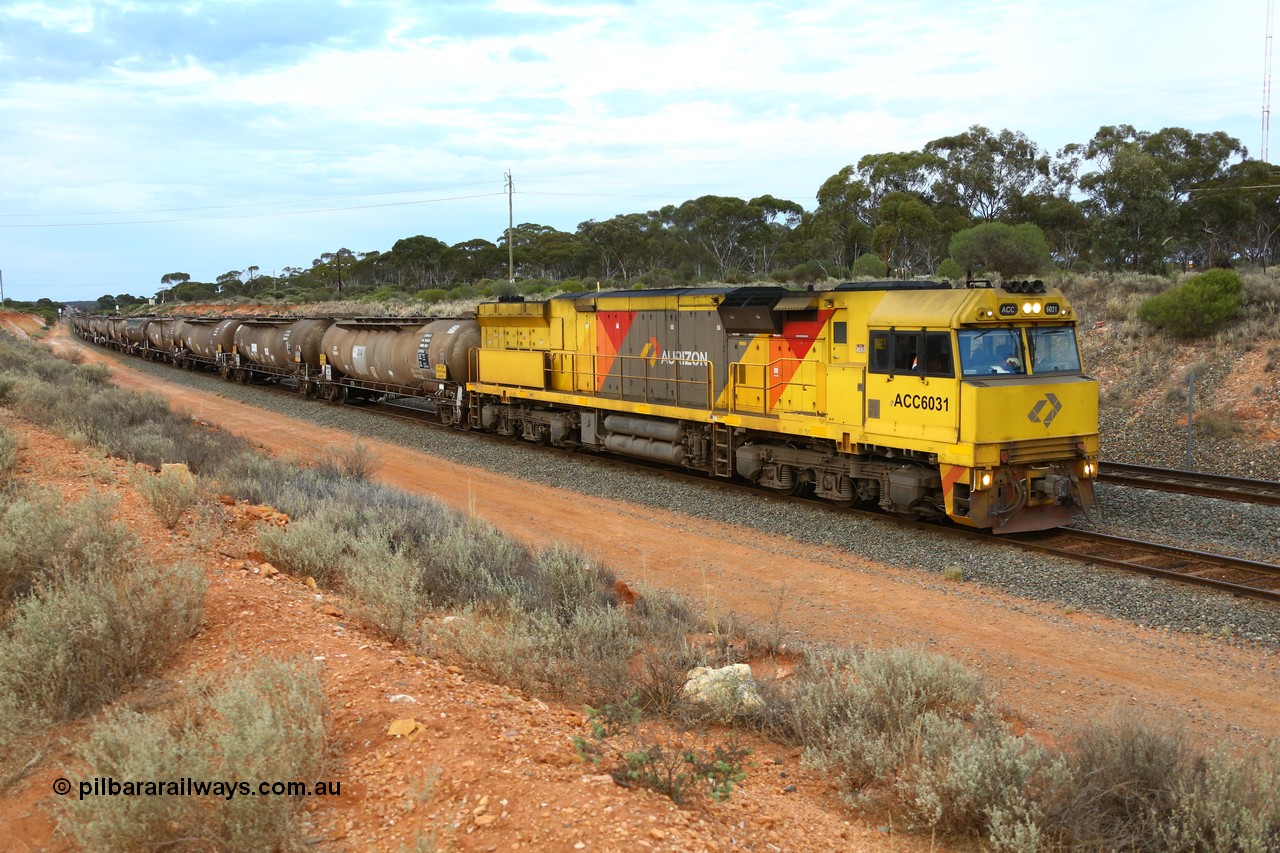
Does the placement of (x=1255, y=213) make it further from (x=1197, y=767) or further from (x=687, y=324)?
(x=1197, y=767)

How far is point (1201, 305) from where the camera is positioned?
73.5 ft

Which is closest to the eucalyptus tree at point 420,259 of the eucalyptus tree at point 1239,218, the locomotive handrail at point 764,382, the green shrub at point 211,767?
the eucalyptus tree at point 1239,218

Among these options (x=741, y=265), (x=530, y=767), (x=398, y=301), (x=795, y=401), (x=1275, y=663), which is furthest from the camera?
(x=398, y=301)

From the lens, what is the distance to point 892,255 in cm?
A: 4319

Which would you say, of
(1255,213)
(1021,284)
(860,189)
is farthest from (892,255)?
(1021,284)

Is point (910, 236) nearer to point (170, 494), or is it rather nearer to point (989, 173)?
point (989, 173)

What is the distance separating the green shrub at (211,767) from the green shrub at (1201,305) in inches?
948

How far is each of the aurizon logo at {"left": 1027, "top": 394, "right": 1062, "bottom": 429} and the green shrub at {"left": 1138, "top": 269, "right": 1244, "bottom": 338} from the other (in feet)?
45.7

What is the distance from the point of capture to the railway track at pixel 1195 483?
13859 millimetres

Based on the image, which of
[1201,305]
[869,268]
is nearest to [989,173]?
[869,268]

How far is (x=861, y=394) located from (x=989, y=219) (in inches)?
1596

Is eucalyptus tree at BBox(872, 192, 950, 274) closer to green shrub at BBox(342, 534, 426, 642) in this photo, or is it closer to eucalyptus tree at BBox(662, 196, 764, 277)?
eucalyptus tree at BBox(662, 196, 764, 277)

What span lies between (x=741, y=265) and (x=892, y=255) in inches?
836

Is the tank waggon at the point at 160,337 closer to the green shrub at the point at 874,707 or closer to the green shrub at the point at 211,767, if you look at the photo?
the green shrub at the point at 211,767
